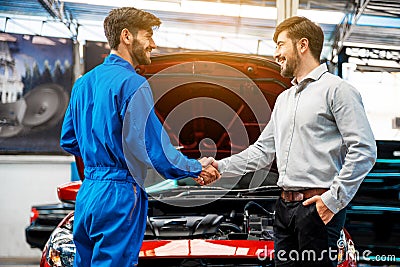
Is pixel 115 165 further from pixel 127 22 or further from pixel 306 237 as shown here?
pixel 306 237

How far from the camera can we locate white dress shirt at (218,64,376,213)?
75.5 inches

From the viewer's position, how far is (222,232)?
105 inches

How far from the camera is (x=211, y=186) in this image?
10.1 feet

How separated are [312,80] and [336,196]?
46 cm

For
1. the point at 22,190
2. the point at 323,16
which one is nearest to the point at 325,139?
the point at 22,190

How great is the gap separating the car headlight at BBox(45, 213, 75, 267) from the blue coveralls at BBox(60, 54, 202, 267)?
31 cm

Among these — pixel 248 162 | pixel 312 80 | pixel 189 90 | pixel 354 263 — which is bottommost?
pixel 354 263

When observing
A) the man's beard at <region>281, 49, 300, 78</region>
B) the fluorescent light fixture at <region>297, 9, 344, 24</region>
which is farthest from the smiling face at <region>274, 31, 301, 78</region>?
the fluorescent light fixture at <region>297, 9, 344, 24</region>

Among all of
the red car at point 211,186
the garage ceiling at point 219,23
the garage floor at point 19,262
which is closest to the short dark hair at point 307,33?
the red car at point 211,186

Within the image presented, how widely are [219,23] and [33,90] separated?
8.76 feet

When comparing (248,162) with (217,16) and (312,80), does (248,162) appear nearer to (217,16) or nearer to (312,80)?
(312,80)

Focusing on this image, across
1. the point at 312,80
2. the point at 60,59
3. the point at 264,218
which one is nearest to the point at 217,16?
the point at 60,59

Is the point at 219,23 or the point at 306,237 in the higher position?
the point at 219,23

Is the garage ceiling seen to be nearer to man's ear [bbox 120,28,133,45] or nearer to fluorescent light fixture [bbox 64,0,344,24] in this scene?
fluorescent light fixture [bbox 64,0,344,24]
